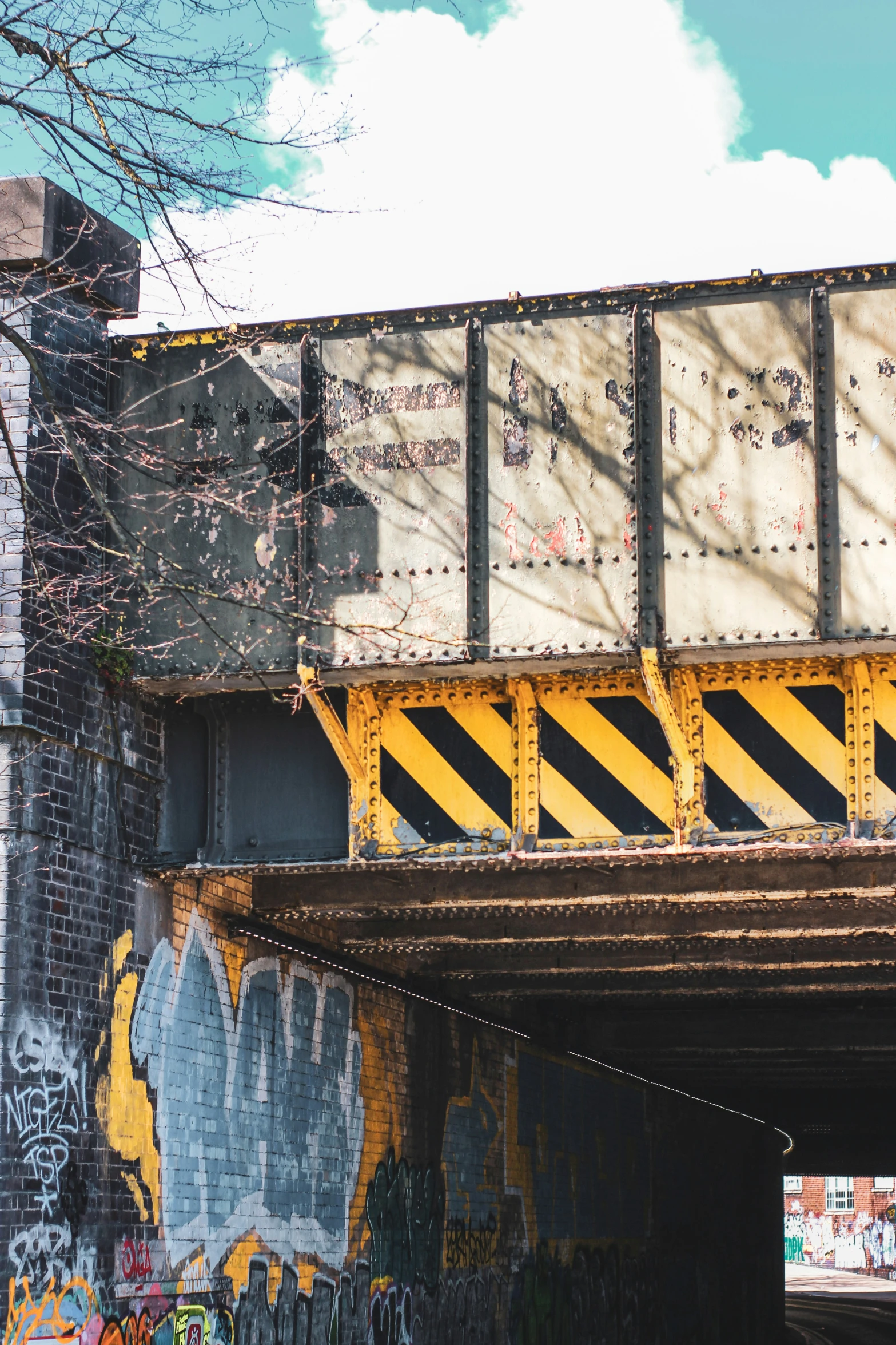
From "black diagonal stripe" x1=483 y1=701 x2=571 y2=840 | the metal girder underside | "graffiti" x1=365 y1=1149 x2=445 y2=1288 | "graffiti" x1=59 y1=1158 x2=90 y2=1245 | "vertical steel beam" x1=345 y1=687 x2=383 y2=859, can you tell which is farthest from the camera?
"graffiti" x1=365 y1=1149 x2=445 y2=1288

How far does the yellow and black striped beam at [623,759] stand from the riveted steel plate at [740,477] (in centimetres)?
72

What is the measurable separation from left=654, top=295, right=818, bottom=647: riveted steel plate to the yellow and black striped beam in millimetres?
724

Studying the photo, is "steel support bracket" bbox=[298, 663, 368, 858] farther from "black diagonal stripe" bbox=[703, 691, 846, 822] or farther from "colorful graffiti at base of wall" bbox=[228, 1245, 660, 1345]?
"colorful graffiti at base of wall" bbox=[228, 1245, 660, 1345]

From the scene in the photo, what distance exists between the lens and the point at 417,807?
36.9 ft

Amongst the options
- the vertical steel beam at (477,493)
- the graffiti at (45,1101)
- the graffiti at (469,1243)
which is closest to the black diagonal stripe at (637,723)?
the vertical steel beam at (477,493)

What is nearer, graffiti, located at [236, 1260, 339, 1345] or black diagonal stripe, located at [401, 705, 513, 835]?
black diagonal stripe, located at [401, 705, 513, 835]

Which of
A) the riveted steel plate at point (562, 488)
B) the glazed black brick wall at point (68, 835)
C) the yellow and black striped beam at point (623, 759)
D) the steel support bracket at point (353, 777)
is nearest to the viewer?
the glazed black brick wall at point (68, 835)

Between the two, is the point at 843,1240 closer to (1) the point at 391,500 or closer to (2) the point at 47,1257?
(2) the point at 47,1257

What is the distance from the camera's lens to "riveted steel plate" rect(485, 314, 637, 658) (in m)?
10.3

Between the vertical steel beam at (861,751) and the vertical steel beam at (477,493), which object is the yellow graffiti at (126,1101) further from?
the vertical steel beam at (861,751)

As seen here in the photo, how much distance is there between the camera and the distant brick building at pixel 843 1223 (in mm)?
81562

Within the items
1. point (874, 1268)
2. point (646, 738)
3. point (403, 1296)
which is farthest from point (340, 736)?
point (874, 1268)

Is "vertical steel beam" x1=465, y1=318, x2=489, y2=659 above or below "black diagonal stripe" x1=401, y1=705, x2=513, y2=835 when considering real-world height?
above

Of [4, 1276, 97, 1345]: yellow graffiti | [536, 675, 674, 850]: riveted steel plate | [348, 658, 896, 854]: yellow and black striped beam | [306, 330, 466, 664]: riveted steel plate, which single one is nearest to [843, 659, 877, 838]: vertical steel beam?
[348, 658, 896, 854]: yellow and black striped beam
